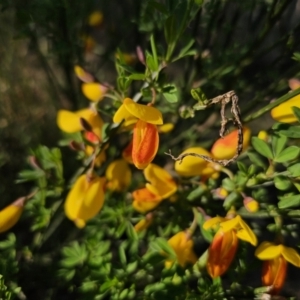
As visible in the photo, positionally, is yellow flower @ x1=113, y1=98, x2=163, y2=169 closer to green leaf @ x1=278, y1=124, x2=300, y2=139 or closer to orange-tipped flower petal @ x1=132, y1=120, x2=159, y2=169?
orange-tipped flower petal @ x1=132, y1=120, x2=159, y2=169

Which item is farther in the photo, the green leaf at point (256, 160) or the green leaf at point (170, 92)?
the green leaf at point (256, 160)

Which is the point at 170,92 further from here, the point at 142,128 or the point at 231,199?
the point at 231,199

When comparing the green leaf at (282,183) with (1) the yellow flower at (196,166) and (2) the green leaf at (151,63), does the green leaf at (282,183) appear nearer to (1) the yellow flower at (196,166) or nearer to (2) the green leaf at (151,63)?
(1) the yellow flower at (196,166)

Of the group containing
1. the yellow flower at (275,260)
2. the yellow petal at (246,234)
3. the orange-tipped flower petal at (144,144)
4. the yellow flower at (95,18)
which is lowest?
the yellow flower at (275,260)

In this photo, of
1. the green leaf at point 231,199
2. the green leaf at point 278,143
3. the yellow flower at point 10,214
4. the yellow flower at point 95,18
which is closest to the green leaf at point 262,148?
the green leaf at point 278,143

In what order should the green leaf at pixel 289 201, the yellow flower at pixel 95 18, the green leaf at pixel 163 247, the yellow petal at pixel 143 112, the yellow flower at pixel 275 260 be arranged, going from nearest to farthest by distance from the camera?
1. the yellow petal at pixel 143 112
2. the green leaf at pixel 289 201
3. the yellow flower at pixel 275 260
4. the green leaf at pixel 163 247
5. the yellow flower at pixel 95 18

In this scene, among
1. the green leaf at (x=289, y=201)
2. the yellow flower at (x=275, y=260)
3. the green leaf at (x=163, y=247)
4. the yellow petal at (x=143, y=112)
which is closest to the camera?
the yellow petal at (x=143, y=112)

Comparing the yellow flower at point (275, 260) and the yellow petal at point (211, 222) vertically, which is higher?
the yellow petal at point (211, 222)
